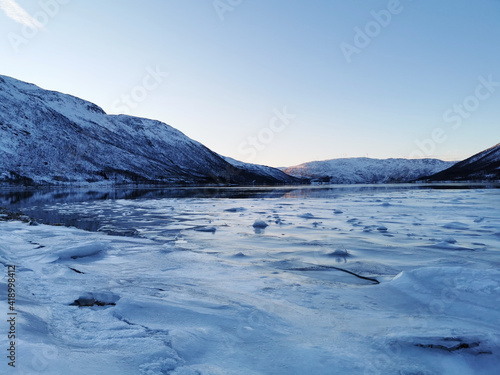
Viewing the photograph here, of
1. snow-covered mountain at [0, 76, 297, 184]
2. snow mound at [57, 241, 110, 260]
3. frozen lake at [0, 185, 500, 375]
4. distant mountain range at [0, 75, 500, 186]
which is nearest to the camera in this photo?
frozen lake at [0, 185, 500, 375]

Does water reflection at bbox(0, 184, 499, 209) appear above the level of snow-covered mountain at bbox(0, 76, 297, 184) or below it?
below

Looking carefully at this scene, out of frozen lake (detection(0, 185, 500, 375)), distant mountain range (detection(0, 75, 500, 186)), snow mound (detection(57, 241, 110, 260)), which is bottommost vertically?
frozen lake (detection(0, 185, 500, 375))

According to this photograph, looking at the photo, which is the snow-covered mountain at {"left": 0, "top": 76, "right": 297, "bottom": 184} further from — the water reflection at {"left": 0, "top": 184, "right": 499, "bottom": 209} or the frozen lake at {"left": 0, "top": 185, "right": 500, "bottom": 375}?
the frozen lake at {"left": 0, "top": 185, "right": 500, "bottom": 375}

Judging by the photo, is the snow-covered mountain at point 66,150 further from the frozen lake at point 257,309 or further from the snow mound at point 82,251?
the frozen lake at point 257,309

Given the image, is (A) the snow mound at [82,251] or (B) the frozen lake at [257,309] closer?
(B) the frozen lake at [257,309]

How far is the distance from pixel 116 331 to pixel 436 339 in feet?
11.7

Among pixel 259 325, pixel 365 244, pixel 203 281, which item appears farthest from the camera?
pixel 365 244

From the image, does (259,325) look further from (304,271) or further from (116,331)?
(304,271)

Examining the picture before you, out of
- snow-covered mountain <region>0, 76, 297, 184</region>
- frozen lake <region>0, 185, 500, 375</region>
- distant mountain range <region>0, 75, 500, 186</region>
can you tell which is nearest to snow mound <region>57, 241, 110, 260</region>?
frozen lake <region>0, 185, 500, 375</region>

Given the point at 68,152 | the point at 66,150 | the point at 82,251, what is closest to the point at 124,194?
the point at 82,251

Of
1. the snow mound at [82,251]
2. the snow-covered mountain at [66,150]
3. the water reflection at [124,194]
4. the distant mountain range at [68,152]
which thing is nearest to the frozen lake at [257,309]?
the snow mound at [82,251]

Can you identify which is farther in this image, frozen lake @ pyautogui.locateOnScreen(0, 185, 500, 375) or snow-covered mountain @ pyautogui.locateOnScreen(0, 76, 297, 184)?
snow-covered mountain @ pyautogui.locateOnScreen(0, 76, 297, 184)

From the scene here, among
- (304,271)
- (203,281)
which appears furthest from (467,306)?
(203,281)

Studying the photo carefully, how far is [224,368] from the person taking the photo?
2.94 m
